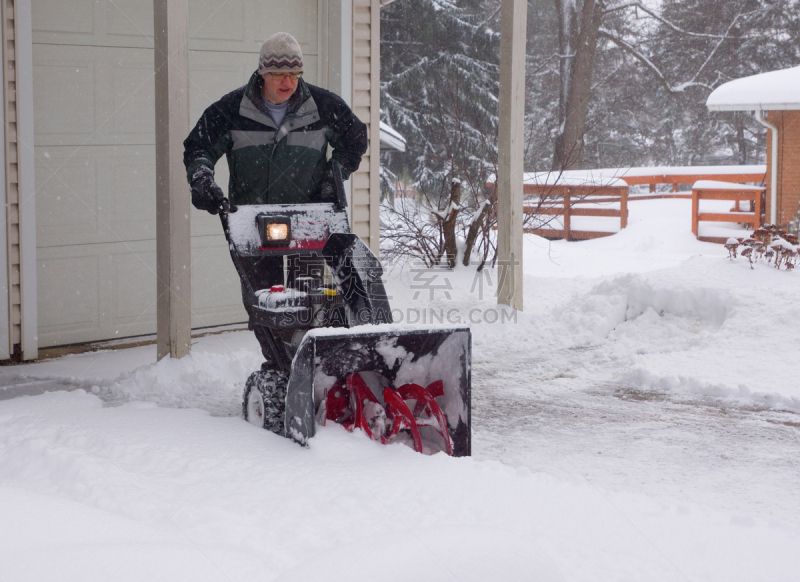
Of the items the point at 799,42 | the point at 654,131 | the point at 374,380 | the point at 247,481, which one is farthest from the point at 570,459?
the point at 654,131

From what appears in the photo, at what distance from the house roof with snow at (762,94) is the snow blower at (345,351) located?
1099 centimetres

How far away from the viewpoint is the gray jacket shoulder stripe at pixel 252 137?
4305mm

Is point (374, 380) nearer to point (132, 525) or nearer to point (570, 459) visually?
point (570, 459)

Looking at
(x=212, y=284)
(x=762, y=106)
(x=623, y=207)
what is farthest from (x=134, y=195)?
(x=623, y=207)

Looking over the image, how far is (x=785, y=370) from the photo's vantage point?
5500 mm

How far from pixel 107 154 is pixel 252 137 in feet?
9.08

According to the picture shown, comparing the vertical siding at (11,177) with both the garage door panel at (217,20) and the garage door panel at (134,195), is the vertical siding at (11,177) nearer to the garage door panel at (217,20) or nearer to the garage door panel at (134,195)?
the garage door panel at (134,195)

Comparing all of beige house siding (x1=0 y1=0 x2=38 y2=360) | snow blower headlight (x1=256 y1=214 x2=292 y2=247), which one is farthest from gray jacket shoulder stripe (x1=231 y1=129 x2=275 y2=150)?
beige house siding (x1=0 y1=0 x2=38 y2=360)

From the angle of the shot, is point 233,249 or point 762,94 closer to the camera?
point 233,249

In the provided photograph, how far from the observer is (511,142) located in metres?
7.02

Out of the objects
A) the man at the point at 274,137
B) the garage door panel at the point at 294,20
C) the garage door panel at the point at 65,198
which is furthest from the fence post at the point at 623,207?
the man at the point at 274,137

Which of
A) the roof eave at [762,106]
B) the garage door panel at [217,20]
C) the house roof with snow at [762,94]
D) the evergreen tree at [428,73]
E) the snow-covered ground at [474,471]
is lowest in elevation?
the snow-covered ground at [474,471]

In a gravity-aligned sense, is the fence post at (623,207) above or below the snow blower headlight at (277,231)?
above

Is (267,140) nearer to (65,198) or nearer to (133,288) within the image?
(65,198)
